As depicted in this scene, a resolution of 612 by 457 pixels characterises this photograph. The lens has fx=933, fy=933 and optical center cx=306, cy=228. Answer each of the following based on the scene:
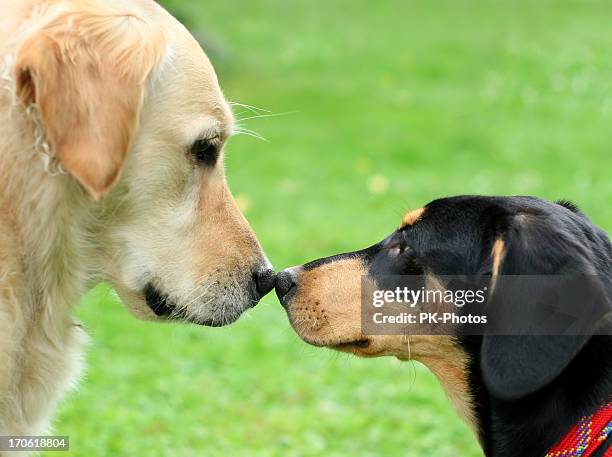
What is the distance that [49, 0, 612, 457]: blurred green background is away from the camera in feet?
22.1

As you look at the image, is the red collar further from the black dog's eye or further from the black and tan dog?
the black dog's eye

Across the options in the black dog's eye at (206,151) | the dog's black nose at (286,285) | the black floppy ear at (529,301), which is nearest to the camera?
the black floppy ear at (529,301)

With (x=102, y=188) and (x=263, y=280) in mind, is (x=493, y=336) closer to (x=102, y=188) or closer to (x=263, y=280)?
(x=263, y=280)

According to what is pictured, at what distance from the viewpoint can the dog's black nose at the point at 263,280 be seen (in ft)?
13.0

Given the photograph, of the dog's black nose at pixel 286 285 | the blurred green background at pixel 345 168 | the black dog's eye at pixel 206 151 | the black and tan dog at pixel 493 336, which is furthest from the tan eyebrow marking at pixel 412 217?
the black dog's eye at pixel 206 151

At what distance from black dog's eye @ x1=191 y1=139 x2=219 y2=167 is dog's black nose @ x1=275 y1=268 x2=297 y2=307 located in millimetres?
688

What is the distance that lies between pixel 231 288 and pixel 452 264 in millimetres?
986

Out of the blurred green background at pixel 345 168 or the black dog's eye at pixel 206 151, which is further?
the blurred green background at pixel 345 168

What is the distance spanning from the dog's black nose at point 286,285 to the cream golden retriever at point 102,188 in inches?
9.2

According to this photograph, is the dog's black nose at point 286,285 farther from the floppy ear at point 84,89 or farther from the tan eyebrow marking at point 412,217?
the floppy ear at point 84,89

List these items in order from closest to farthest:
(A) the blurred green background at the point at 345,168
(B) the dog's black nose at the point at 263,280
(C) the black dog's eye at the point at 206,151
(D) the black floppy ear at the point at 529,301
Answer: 1. (D) the black floppy ear at the point at 529,301
2. (C) the black dog's eye at the point at 206,151
3. (B) the dog's black nose at the point at 263,280
4. (A) the blurred green background at the point at 345,168

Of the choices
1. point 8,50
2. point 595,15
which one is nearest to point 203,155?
point 8,50

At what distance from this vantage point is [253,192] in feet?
42.1

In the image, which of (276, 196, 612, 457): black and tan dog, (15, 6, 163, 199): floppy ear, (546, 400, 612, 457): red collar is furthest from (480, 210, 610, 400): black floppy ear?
(15, 6, 163, 199): floppy ear
